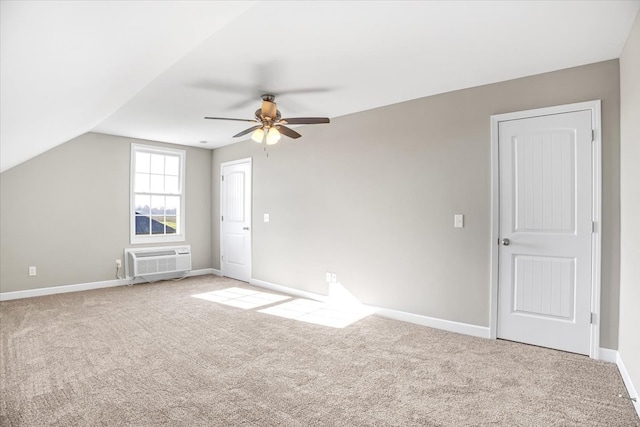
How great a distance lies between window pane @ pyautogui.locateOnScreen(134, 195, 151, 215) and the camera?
5.77 meters

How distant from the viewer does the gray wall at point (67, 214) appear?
460 centimetres

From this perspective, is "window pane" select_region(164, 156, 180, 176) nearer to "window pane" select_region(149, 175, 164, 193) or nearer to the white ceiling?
"window pane" select_region(149, 175, 164, 193)

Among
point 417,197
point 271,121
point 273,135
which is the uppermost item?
point 271,121

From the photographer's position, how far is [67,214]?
5035 millimetres

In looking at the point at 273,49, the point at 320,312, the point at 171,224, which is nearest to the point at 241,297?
the point at 320,312

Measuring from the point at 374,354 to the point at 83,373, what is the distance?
7.54 ft

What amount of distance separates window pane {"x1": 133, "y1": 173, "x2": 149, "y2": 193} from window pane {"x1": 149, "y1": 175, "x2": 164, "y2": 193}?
0.28 feet

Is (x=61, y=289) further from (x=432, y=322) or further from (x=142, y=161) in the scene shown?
(x=432, y=322)

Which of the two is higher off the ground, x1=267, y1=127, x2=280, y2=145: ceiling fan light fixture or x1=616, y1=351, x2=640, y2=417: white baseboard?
x1=267, y1=127, x2=280, y2=145: ceiling fan light fixture

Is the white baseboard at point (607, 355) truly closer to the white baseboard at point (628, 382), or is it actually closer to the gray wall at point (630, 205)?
the white baseboard at point (628, 382)

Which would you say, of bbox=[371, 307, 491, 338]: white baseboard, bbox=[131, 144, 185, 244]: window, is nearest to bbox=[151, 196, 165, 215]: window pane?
bbox=[131, 144, 185, 244]: window

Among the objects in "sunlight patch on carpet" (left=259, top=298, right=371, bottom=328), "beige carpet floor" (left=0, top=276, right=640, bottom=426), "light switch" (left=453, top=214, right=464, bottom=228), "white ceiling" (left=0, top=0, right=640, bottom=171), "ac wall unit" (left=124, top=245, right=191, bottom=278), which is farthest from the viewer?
"ac wall unit" (left=124, top=245, right=191, bottom=278)

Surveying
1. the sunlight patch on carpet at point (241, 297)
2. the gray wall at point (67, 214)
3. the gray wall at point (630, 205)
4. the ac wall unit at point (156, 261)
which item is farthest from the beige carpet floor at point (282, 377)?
the ac wall unit at point (156, 261)

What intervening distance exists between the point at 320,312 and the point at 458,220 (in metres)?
1.98
